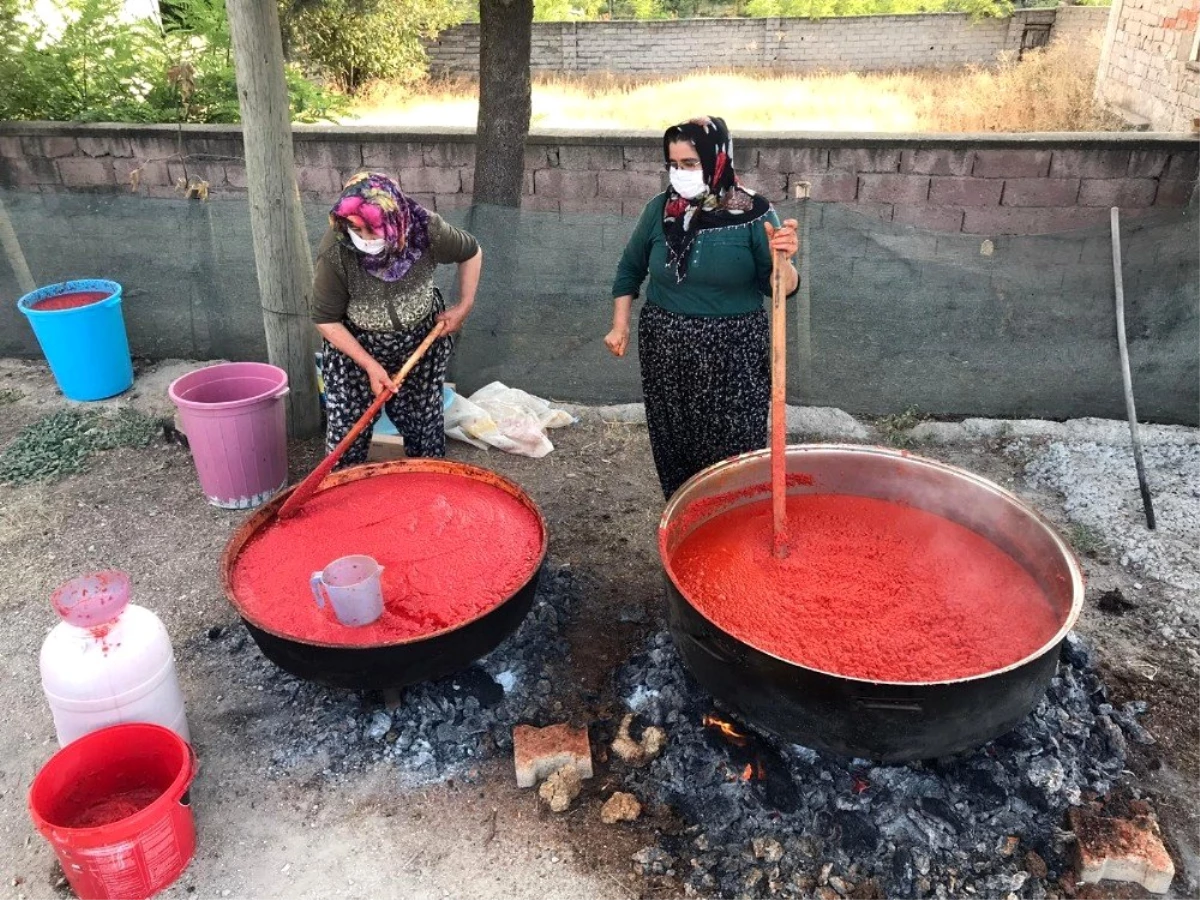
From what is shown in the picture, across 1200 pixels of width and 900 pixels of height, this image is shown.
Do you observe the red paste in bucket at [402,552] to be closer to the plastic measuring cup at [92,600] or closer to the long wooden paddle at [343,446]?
the long wooden paddle at [343,446]

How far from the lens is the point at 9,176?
5.58m

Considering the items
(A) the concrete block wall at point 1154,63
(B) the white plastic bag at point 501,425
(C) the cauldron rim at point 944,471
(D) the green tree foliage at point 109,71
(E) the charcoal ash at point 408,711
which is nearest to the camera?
(C) the cauldron rim at point 944,471

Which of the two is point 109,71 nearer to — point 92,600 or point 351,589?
point 92,600

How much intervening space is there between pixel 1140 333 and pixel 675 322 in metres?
3.02

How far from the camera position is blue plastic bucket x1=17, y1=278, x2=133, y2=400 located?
16.1 ft

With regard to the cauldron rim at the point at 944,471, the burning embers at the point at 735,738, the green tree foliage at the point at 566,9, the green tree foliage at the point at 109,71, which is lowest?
the burning embers at the point at 735,738

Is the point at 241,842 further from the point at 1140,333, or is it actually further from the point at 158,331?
the point at 1140,333

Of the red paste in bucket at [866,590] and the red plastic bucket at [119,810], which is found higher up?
the red paste in bucket at [866,590]

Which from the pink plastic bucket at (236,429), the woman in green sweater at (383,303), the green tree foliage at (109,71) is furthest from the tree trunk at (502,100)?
the green tree foliage at (109,71)

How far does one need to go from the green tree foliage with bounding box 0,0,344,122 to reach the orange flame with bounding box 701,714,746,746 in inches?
198

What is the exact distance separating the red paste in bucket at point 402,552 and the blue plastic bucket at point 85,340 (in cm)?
285

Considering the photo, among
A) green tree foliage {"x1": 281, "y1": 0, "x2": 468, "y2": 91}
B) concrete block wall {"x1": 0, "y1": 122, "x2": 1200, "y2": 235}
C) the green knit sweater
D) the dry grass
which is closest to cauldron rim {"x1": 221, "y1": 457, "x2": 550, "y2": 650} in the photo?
the green knit sweater

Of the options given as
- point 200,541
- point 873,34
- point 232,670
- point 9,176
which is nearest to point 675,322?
point 232,670

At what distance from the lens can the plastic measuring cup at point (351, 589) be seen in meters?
2.45
